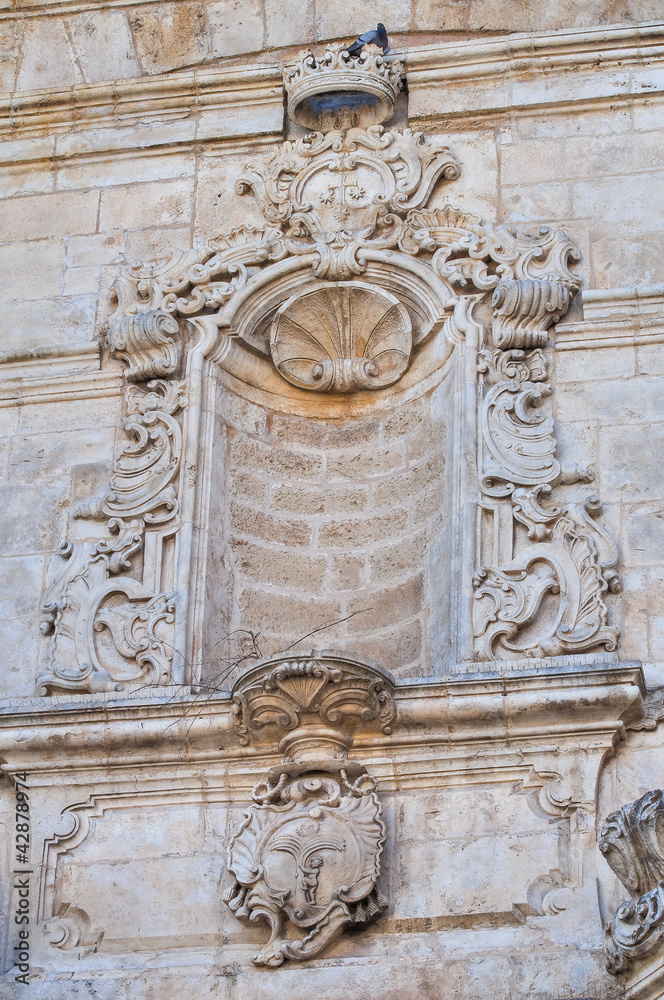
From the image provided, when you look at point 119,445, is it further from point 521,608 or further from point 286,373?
point 521,608

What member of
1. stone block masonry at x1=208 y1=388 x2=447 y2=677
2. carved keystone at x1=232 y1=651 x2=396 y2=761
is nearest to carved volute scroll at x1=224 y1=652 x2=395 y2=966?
carved keystone at x1=232 y1=651 x2=396 y2=761

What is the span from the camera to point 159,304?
396 inches

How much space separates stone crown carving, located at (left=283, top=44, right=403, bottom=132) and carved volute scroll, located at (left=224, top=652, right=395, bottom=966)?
9.28 feet

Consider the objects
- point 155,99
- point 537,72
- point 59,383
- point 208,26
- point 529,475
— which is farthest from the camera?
point 208,26

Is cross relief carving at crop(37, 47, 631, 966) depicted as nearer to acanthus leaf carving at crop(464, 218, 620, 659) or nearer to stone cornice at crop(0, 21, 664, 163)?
acanthus leaf carving at crop(464, 218, 620, 659)

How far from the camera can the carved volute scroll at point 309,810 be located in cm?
831

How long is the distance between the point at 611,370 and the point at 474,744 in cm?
170

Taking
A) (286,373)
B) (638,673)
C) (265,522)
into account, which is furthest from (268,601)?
(638,673)

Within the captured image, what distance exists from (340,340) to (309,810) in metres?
2.28

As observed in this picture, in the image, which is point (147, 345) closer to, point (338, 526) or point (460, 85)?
point (338, 526)

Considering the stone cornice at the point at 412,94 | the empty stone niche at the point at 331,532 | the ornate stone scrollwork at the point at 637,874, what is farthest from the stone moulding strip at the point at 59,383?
the ornate stone scrollwork at the point at 637,874

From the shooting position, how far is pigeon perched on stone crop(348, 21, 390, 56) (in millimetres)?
10523

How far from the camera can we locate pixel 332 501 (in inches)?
392

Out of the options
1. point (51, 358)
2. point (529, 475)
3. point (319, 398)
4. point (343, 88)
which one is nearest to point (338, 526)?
point (319, 398)
